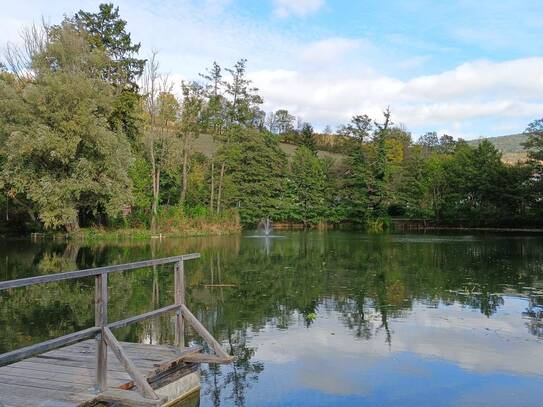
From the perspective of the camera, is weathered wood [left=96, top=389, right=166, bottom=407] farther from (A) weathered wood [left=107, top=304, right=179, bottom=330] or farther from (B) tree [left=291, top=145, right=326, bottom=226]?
(B) tree [left=291, top=145, right=326, bottom=226]

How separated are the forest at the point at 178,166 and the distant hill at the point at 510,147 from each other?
22.5 ft

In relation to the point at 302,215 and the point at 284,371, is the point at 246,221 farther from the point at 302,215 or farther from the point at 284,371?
the point at 284,371

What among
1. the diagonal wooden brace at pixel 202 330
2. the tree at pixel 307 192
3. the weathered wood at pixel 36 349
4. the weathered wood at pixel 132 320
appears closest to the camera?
the weathered wood at pixel 36 349

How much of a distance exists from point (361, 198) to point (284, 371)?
48649mm

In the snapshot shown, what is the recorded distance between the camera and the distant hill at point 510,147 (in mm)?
70438

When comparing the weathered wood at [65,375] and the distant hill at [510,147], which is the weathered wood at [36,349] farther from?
the distant hill at [510,147]

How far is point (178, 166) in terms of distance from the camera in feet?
149

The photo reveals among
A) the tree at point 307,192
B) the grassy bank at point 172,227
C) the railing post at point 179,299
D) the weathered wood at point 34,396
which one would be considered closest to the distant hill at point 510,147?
the tree at point 307,192

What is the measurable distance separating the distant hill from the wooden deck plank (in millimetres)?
65578

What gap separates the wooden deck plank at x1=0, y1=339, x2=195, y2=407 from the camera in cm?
542

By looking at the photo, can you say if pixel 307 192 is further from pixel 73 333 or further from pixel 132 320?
pixel 73 333

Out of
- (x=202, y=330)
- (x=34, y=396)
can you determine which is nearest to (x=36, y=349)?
(x=34, y=396)

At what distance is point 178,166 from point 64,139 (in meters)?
15.3

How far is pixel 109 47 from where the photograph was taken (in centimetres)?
3819
